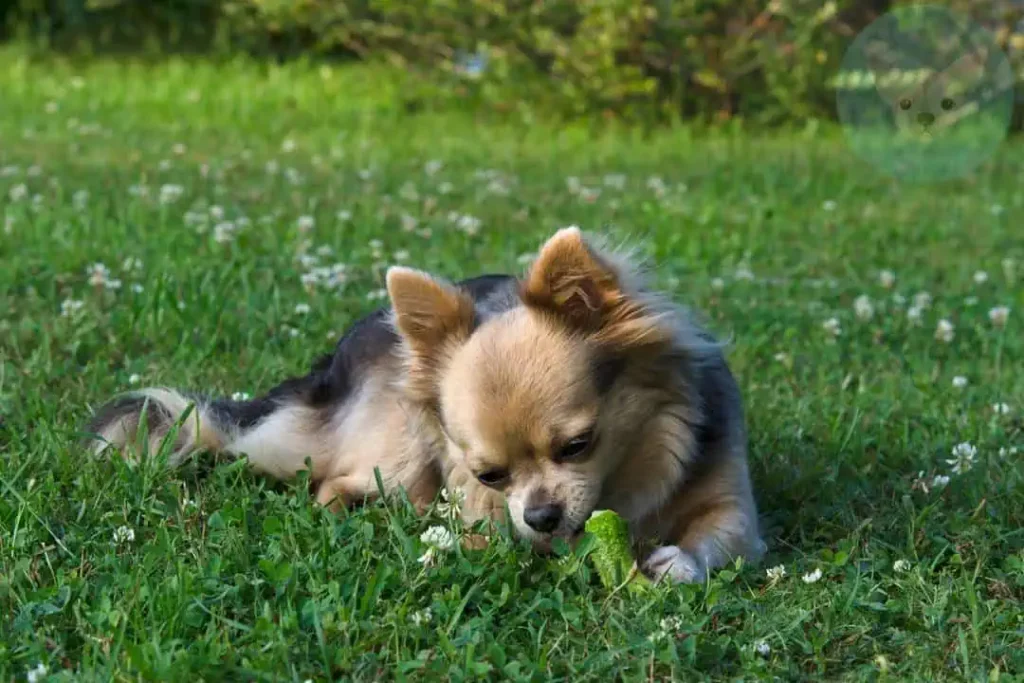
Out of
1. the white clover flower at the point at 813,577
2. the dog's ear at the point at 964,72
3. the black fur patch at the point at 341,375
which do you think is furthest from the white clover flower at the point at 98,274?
the dog's ear at the point at 964,72

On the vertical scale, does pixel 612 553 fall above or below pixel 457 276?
above

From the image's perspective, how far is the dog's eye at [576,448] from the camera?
3.57 metres

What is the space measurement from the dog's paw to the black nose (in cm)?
26

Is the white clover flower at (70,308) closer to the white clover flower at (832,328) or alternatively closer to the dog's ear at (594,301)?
the dog's ear at (594,301)

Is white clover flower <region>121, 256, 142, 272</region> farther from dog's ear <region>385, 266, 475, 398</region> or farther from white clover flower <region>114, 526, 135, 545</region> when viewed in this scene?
white clover flower <region>114, 526, 135, 545</region>

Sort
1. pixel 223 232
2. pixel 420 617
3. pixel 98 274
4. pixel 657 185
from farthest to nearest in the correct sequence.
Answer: pixel 657 185, pixel 223 232, pixel 98 274, pixel 420 617

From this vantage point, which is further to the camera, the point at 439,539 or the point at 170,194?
the point at 170,194

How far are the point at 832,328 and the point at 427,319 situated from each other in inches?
112

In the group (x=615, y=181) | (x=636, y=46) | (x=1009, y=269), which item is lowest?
(x=615, y=181)

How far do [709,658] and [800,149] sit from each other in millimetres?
8463

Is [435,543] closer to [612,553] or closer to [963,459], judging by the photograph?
[612,553]

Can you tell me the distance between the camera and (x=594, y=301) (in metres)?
3.68

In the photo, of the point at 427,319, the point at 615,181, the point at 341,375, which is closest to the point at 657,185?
the point at 615,181

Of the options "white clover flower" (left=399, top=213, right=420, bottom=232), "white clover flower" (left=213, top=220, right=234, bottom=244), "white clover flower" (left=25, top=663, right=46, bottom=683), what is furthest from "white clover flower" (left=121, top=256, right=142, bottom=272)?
"white clover flower" (left=25, top=663, right=46, bottom=683)
